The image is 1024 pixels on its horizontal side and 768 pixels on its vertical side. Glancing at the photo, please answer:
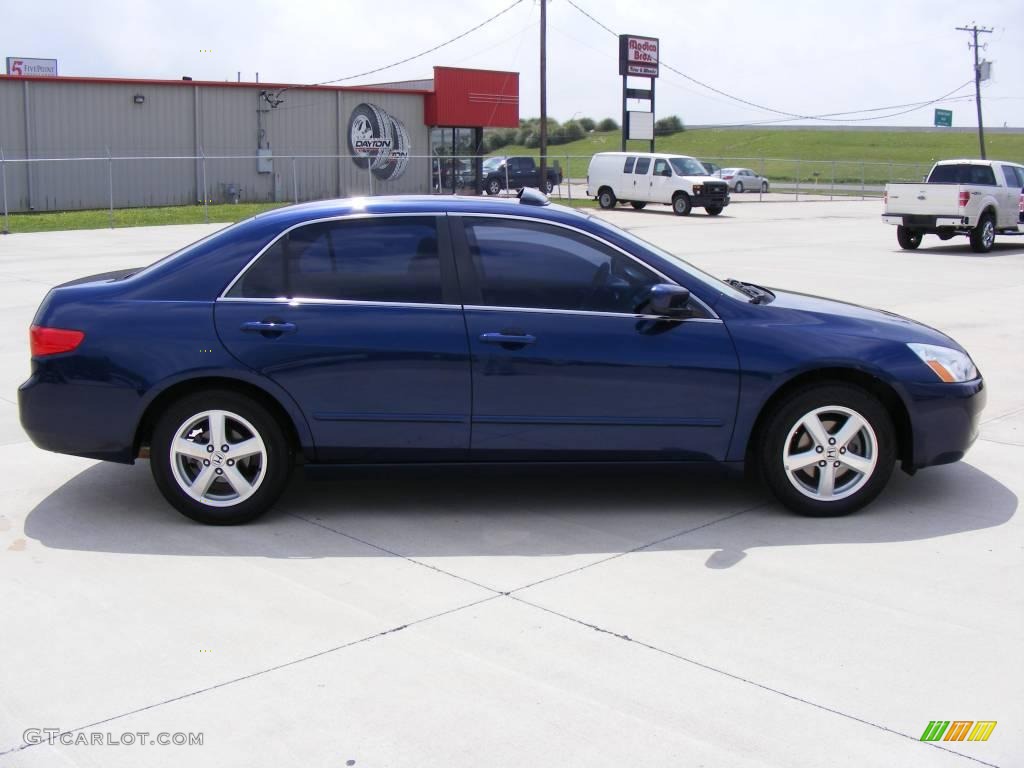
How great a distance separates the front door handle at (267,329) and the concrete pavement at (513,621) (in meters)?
0.76

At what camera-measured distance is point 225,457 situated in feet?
17.9

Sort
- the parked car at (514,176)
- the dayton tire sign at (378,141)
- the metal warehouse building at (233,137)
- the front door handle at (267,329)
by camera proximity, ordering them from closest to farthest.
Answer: the front door handle at (267,329)
the metal warehouse building at (233,137)
the dayton tire sign at (378,141)
the parked car at (514,176)

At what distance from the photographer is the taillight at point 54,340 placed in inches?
216

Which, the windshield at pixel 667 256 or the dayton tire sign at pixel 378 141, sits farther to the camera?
the dayton tire sign at pixel 378 141

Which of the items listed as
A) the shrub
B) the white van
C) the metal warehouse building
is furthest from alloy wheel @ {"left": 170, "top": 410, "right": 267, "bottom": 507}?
the shrub

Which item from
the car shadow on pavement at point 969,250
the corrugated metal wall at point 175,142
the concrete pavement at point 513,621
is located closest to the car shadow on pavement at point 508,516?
the concrete pavement at point 513,621

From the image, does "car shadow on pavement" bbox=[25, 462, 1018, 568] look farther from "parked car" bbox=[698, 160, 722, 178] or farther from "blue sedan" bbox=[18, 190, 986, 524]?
"parked car" bbox=[698, 160, 722, 178]

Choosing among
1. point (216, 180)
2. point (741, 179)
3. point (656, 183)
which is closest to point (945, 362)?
point (656, 183)

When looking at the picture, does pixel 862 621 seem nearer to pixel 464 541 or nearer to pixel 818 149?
pixel 464 541

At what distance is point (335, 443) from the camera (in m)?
5.52

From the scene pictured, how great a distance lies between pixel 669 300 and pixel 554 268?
0.58 metres

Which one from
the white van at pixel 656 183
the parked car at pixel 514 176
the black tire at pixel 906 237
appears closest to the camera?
the black tire at pixel 906 237

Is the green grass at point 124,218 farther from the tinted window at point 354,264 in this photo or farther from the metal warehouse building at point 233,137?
the tinted window at point 354,264

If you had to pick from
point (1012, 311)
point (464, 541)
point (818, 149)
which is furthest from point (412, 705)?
point (818, 149)
